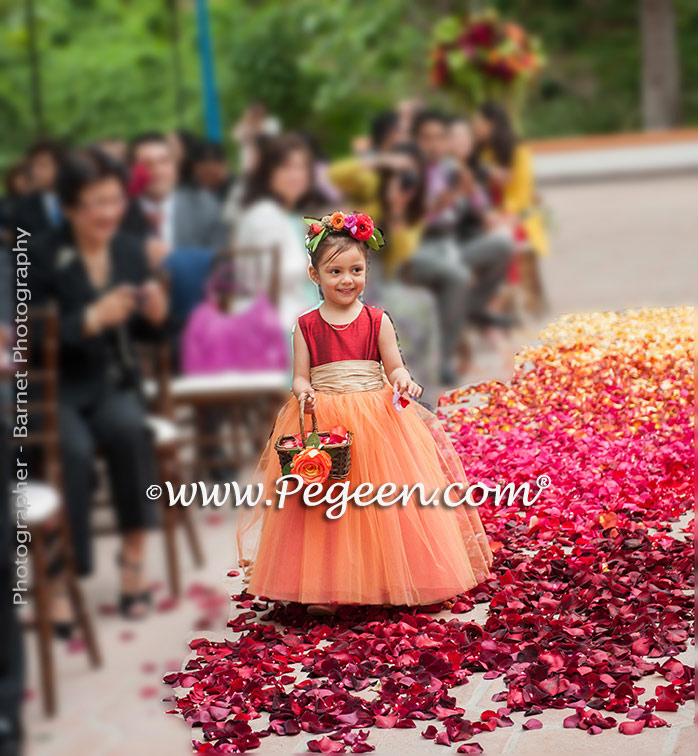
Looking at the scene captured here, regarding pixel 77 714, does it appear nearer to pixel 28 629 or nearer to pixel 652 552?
pixel 28 629

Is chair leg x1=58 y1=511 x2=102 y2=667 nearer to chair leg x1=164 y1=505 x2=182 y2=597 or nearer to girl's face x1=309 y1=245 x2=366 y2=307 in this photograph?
chair leg x1=164 y1=505 x2=182 y2=597

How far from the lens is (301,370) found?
2.51 m

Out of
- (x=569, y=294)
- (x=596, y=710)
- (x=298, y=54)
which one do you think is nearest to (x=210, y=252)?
(x=596, y=710)

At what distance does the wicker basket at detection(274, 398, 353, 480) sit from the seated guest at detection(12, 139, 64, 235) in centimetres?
64

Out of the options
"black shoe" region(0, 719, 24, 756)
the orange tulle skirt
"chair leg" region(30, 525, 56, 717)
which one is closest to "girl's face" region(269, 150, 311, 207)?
the orange tulle skirt

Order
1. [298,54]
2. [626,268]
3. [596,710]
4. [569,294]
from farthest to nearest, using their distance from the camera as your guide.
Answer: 1. [298,54]
2. [626,268]
3. [569,294]
4. [596,710]

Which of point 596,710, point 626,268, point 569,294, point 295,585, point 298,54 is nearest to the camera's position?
point 596,710

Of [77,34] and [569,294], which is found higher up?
[77,34]

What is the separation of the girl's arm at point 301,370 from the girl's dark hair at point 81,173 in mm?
886

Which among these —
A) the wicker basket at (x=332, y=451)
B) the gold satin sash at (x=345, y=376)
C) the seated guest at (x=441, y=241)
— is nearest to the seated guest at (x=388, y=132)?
the seated guest at (x=441, y=241)

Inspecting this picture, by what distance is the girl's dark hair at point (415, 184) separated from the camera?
4410mm

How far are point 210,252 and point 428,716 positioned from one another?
3.28 ft

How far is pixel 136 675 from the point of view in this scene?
122 cm

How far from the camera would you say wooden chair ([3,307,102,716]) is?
3.94 ft
